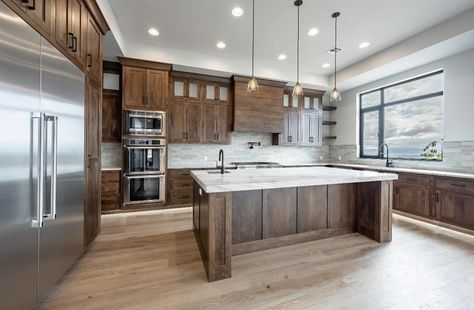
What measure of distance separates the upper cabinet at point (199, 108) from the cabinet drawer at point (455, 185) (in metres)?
3.99

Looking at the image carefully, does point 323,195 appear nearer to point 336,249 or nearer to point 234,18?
point 336,249

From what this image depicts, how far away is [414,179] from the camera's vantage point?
4.04m

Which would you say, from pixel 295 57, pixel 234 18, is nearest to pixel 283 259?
pixel 234 18

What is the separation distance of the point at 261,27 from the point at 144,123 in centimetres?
274

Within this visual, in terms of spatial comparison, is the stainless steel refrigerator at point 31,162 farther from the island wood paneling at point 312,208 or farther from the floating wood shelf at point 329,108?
the floating wood shelf at point 329,108

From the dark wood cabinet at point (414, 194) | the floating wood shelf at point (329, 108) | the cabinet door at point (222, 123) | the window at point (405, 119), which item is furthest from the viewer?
the floating wood shelf at point (329, 108)

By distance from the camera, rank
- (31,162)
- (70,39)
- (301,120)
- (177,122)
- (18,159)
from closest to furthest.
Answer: (18,159)
(31,162)
(70,39)
(177,122)
(301,120)

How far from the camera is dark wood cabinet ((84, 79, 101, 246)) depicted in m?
2.52

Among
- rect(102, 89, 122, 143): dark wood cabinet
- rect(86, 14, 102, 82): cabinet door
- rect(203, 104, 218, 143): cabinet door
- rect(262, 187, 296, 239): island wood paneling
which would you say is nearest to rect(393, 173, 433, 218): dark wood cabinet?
rect(262, 187, 296, 239): island wood paneling

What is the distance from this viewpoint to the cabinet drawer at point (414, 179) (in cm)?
384

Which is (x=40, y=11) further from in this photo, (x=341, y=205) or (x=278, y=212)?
(x=341, y=205)

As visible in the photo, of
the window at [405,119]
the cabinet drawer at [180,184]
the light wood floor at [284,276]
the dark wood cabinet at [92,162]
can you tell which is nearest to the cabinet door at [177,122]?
the cabinet drawer at [180,184]

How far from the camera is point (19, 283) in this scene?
139 centimetres

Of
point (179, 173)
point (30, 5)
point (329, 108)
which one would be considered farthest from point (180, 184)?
point (329, 108)
